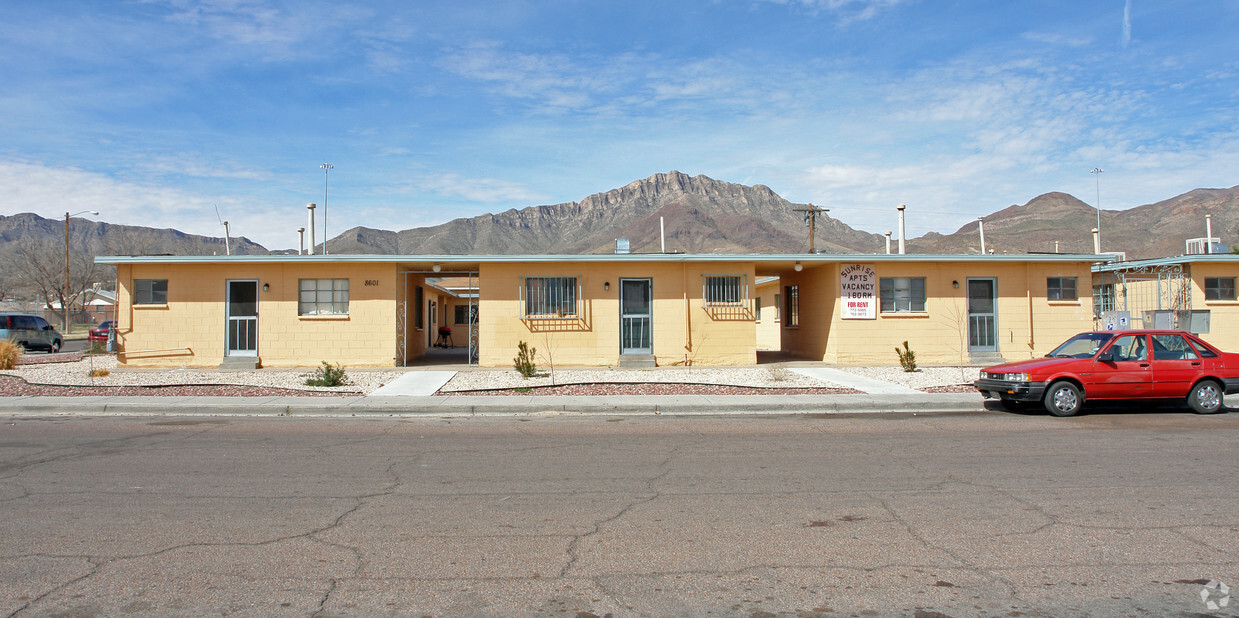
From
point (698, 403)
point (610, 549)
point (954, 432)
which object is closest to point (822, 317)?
point (698, 403)

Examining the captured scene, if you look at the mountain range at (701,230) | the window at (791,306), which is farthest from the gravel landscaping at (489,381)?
the mountain range at (701,230)

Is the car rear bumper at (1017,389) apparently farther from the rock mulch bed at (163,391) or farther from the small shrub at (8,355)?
the small shrub at (8,355)

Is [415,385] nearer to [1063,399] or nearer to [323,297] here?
[323,297]

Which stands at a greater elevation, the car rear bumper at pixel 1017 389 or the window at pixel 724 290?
the window at pixel 724 290

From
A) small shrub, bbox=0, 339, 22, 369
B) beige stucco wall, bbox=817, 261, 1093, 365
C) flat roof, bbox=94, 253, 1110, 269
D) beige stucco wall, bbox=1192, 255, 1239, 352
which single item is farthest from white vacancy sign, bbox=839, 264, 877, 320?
small shrub, bbox=0, 339, 22, 369

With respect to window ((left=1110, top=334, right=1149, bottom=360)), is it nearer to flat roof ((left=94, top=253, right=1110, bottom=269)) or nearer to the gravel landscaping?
the gravel landscaping

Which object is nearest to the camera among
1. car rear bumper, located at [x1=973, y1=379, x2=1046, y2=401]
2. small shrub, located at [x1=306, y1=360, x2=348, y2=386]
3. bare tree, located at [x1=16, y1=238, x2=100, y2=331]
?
car rear bumper, located at [x1=973, y1=379, x2=1046, y2=401]

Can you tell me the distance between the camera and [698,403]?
13.7 metres

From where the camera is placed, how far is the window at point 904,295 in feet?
71.1

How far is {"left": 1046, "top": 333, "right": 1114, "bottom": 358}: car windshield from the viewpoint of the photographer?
13.0m

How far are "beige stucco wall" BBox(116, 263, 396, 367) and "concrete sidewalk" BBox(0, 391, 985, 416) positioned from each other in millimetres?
6351

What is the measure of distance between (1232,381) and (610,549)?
12.1m

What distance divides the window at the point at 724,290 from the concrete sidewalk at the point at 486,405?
23.0ft

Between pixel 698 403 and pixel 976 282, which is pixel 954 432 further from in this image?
pixel 976 282
